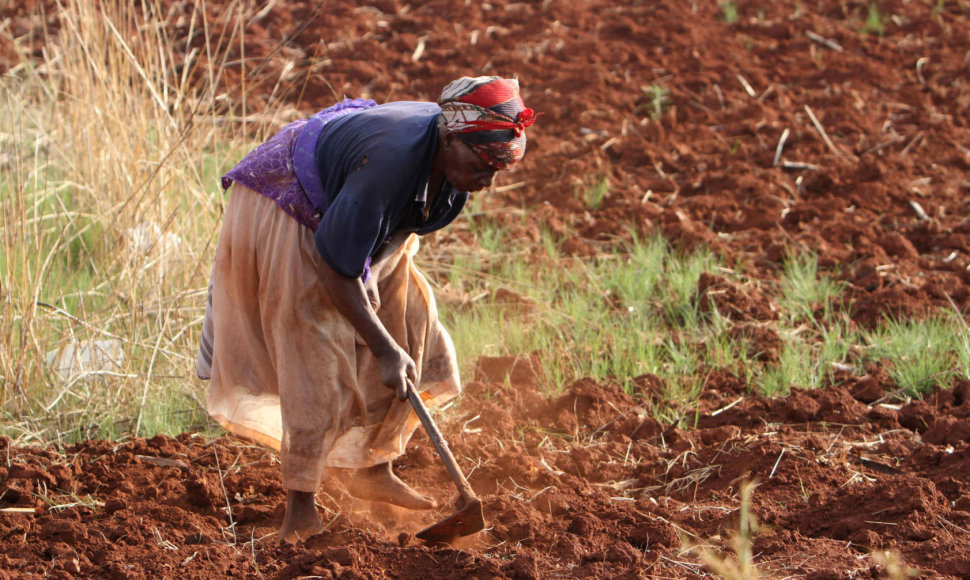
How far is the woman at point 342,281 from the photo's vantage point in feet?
8.68

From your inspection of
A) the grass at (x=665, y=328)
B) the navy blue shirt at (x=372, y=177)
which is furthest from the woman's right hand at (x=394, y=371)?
the grass at (x=665, y=328)

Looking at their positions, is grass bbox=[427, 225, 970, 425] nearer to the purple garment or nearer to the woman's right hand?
the woman's right hand

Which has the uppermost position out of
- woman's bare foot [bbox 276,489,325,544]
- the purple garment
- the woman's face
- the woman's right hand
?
the woman's face

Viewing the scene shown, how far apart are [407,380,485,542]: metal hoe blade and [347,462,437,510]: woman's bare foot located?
31 cm

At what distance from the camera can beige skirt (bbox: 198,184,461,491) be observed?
292 centimetres

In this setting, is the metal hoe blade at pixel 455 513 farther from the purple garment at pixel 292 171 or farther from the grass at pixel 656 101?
the grass at pixel 656 101

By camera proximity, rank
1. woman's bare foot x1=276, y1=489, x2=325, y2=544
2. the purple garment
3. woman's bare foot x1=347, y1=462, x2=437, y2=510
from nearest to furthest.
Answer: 1. the purple garment
2. woman's bare foot x1=276, y1=489, x2=325, y2=544
3. woman's bare foot x1=347, y1=462, x2=437, y2=510

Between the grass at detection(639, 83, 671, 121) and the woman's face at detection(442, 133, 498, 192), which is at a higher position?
the woman's face at detection(442, 133, 498, 192)

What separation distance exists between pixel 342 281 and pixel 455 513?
67cm

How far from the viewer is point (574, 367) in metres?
4.30

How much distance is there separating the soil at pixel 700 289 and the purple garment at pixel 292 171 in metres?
0.78

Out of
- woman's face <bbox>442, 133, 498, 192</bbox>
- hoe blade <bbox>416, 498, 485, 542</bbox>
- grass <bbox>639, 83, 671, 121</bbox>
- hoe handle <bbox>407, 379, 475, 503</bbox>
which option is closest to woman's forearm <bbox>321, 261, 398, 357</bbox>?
hoe handle <bbox>407, 379, 475, 503</bbox>

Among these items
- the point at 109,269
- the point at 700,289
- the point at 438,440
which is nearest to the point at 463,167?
the point at 438,440

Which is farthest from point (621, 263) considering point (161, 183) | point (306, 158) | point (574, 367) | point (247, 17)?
point (247, 17)
